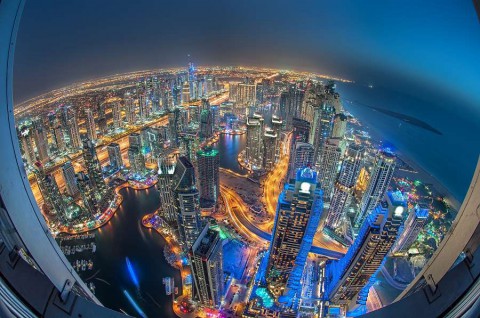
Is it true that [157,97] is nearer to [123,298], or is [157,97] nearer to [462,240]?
[123,298]

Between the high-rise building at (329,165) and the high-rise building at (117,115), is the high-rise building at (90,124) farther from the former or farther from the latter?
the high-rise building at (329,165)

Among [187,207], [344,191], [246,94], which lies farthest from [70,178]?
[246,94]

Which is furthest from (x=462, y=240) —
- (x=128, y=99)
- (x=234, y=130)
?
(x=128, y=99)

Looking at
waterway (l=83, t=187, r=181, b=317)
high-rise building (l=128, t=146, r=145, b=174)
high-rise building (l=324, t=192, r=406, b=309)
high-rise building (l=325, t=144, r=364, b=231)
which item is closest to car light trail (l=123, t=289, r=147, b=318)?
waterway (l=83, t=187, r=181, b=317)

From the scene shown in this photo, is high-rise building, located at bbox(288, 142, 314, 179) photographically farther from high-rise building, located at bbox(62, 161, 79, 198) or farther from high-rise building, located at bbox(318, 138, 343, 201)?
high-rise building, located at bbox(62, 161, 79, 198)

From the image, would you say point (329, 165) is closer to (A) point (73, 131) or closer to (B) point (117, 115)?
(A) point (73, 131)

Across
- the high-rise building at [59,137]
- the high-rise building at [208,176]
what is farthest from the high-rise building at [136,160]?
the high-rise building at [59,137]
